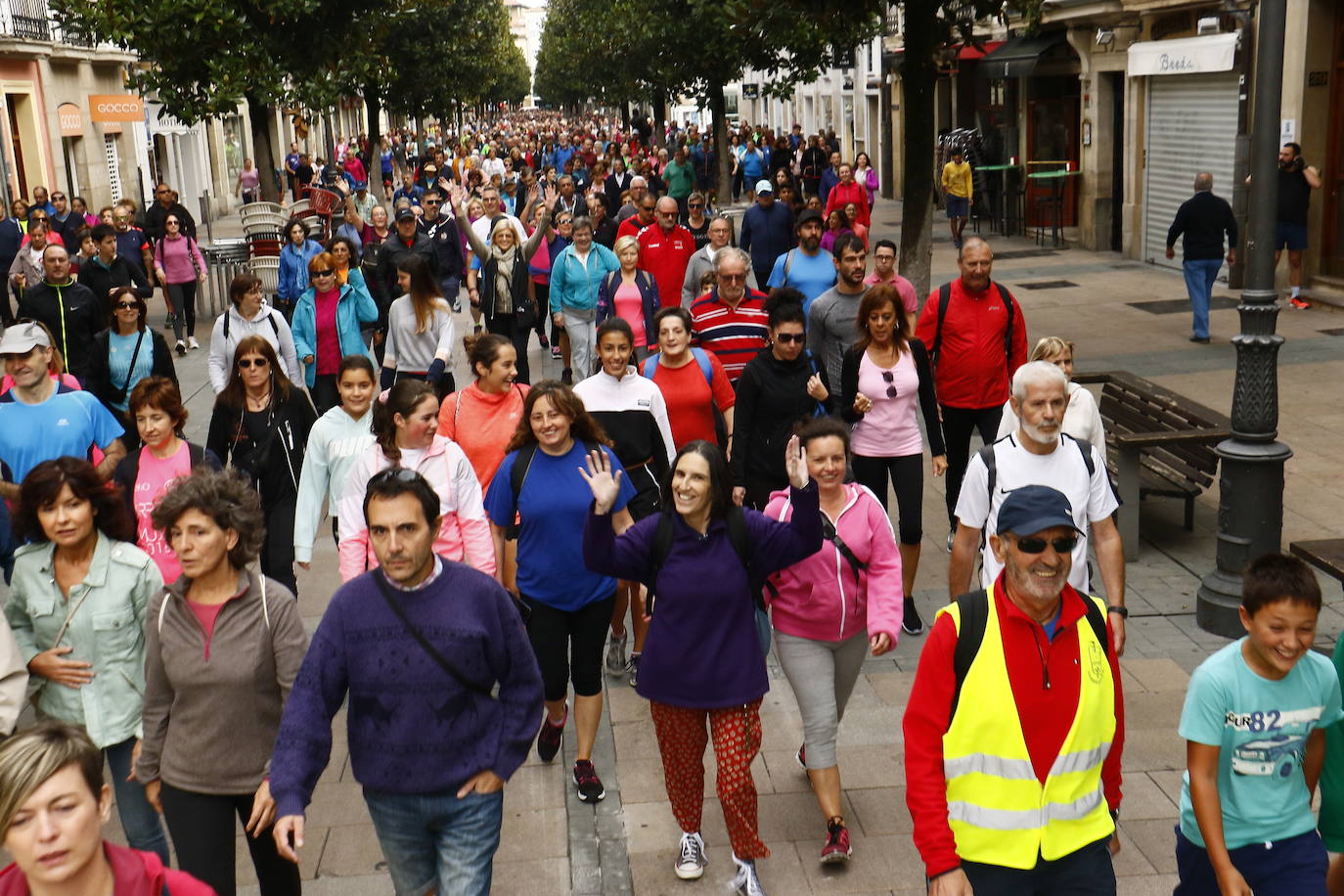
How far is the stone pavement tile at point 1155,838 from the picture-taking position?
213 inches

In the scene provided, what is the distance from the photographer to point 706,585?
16.8 feet

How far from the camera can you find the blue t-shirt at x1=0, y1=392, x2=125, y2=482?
710 centimetres

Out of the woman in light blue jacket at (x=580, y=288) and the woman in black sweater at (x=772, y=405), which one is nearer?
the woman in black sweater at (x=772, y=405)

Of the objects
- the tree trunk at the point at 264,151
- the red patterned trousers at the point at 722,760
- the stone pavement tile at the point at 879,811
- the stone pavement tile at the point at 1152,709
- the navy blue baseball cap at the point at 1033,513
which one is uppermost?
the tree trunk at the point at 264,151

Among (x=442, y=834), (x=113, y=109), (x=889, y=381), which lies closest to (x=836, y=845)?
(x=442, y=834)

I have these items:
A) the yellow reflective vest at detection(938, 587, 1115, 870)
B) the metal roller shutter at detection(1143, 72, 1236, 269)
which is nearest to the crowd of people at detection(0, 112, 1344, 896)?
the yellow reflective vest at detection(938, 587, 1115, 870)

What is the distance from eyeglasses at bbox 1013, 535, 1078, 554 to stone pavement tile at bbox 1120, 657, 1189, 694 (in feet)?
11.9

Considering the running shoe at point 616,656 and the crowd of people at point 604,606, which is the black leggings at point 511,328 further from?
the running shoe at point 616,656

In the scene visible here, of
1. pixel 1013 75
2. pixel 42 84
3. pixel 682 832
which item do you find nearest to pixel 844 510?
pixel 682 832

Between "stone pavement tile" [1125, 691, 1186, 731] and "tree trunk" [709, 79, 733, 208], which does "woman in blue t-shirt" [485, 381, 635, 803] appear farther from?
"tree trunk" [709, 79, 733, 208]

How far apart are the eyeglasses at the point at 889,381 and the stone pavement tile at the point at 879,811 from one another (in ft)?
7.04

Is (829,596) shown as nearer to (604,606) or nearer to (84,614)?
(604,606)

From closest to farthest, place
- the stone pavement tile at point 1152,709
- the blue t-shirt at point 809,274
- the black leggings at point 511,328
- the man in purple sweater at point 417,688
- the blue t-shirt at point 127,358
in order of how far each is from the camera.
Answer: the man in purple sweater at point 417,688, the stone pavement tile at point 1152,709, the blue t-shirt at point 127,358, the blue t-shirt at point 809,274, the black leggings at point 511,328

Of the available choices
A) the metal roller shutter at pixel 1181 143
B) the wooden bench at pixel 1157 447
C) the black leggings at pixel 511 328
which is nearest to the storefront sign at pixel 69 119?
the metal roller shutter at pixel 1181 143
